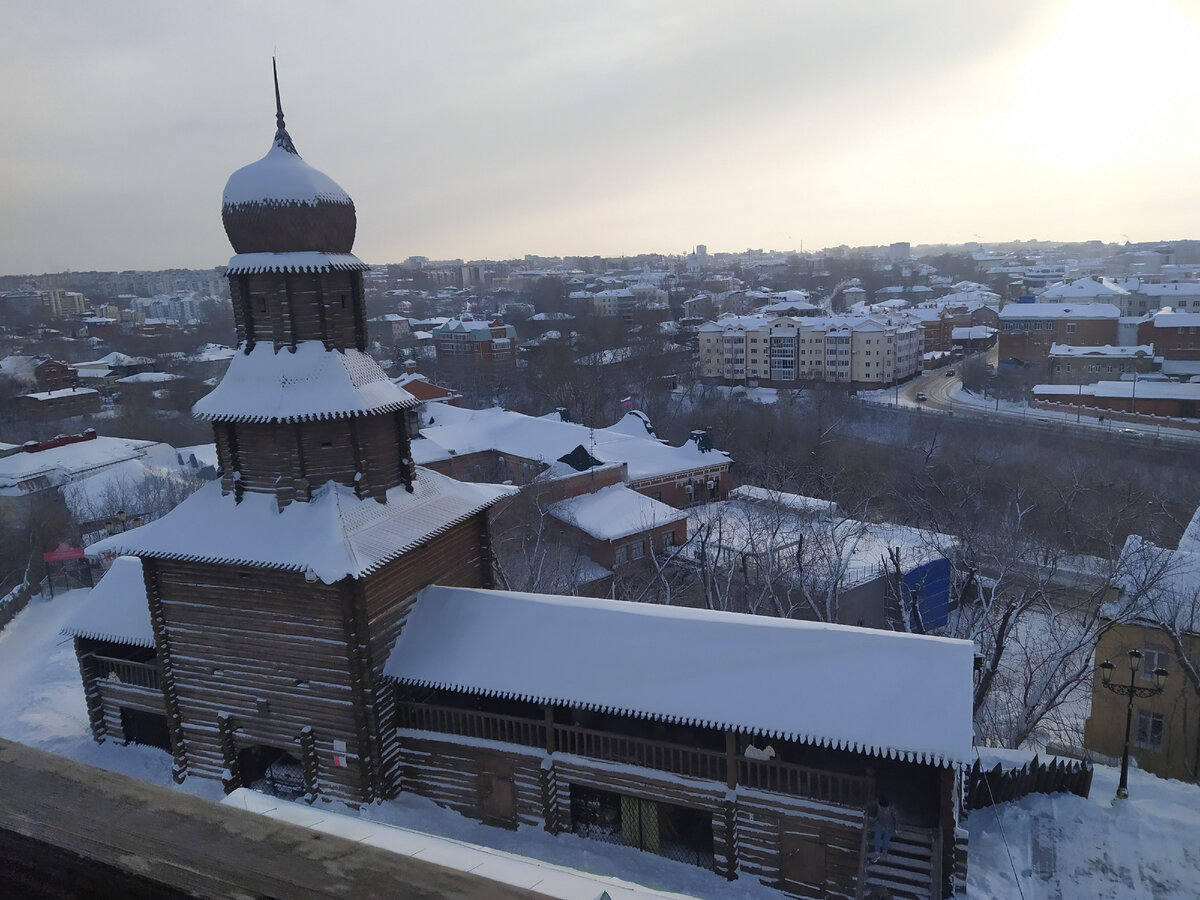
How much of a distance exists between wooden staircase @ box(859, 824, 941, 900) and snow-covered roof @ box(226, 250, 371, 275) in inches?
519

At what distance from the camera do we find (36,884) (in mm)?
1629

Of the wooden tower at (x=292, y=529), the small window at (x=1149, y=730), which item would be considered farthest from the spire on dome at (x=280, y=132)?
the small window at (x=1149, y=730)

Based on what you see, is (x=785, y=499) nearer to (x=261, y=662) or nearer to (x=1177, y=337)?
(x=261, y=662)

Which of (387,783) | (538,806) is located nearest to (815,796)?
(538,806)

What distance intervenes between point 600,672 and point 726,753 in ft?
8.08

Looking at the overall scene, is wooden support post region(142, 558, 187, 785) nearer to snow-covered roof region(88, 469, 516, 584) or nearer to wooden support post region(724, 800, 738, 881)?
snow-covered roof region(88, 469, 516, 584)

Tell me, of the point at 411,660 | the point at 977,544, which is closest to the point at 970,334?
the point at 977,544

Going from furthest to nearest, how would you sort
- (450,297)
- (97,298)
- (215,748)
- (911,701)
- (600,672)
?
(97,298) → (450,297) → (215,748) → (600,672) → (911,701)

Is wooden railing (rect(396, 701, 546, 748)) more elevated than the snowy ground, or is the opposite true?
wooden railing (rect(396, 701, 546, 748))

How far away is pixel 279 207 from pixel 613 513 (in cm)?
2014

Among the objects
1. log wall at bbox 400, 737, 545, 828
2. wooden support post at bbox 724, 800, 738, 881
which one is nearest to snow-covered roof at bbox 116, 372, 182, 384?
log wall at bbox 400, 737, 545, 828

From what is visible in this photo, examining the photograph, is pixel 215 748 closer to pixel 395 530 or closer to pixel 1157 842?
pixel 395 530

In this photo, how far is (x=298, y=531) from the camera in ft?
46.9

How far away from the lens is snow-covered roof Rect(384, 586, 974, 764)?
1205cm
